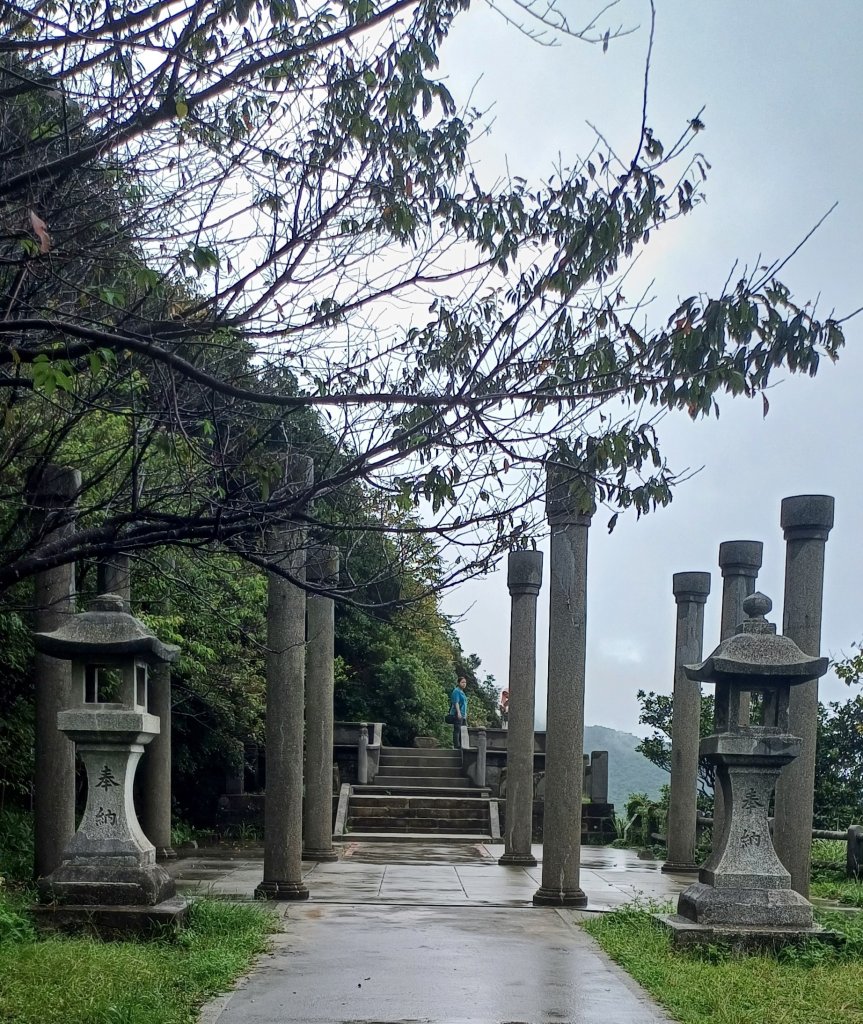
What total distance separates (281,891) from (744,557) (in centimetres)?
686

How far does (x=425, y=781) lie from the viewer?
26609mm

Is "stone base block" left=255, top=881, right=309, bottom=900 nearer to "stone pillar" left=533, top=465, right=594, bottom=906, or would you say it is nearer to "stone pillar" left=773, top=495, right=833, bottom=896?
"stone pillar" left=533, top=465, right=594, bottom=906

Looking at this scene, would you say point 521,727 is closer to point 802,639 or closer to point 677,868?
point 677,868

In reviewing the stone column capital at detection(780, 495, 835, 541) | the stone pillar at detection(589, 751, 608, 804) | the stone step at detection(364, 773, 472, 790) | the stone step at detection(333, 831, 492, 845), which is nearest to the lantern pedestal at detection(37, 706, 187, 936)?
the stone column capital at detection(780, 495, 835, 541)

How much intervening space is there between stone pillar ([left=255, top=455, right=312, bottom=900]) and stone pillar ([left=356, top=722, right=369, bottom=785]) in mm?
13203

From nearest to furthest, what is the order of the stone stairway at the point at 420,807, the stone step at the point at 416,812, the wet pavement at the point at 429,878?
1. the wet pavement at the point at 429,878
2. the stone stairway at the point at 420,807
3. the stone step at the point at 416,812

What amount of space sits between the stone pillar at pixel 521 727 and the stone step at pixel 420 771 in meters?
9.82

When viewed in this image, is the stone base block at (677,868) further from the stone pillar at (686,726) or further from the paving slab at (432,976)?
the paving slab at (432,976)

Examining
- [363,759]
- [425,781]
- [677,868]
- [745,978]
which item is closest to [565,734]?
[745,978]

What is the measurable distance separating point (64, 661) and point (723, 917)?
6.40 metres

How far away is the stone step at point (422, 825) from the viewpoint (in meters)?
23.2

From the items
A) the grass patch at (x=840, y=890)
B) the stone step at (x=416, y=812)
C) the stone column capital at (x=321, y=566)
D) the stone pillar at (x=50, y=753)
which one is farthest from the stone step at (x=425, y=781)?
the stone pillar at (x=50, y=753)

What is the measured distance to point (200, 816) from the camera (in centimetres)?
2389

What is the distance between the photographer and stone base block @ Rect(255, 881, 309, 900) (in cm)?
1238
